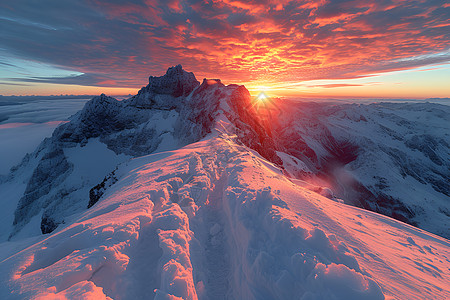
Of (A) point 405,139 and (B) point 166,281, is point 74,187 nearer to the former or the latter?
(B) point 166,281

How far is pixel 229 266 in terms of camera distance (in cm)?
635

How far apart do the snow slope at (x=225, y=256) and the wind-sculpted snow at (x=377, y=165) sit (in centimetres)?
4382

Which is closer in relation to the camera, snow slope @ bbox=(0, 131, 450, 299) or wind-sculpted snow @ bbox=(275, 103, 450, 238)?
snow slope @ bbox=(0, 131, 450, 299)

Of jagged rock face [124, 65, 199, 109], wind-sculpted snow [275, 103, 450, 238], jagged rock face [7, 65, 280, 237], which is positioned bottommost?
wind-sculpted snow [275, 103, 450, 238]

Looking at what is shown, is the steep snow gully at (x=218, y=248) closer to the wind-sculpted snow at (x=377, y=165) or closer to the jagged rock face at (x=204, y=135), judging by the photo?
the jagged rock face at (x=204, y=135)

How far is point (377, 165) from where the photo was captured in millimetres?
77250

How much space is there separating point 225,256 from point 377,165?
10005 centimetres

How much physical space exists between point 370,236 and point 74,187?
158ft

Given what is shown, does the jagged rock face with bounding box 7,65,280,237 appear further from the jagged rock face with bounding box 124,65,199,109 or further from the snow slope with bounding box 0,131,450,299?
the snow slope with bounding box 0,131,450,299

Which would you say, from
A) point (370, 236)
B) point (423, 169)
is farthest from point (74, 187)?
point (423, 169)

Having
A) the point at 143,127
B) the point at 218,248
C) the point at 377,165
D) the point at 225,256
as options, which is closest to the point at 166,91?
the point at 143,127

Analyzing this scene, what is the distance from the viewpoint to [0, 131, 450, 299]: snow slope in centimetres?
436

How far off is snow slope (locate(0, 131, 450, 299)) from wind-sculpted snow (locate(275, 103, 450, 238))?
43.8 meters

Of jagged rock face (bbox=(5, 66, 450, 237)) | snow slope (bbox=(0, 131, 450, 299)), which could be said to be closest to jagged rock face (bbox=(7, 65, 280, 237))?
jagged rock face (bbox=(5, 66, 450, 237))
